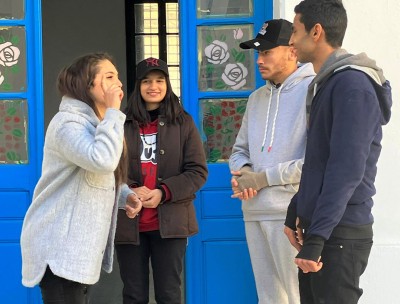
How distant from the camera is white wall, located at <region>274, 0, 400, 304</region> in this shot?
3979 millimetres

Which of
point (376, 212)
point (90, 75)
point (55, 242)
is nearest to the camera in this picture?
point (55, 242)

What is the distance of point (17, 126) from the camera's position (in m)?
4.30

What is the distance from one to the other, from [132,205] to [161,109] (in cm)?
70

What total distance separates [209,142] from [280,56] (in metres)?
0.96

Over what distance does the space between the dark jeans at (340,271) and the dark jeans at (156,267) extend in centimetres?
124

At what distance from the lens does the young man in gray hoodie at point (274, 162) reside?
3.38 m

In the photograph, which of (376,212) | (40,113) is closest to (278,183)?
(376,212)

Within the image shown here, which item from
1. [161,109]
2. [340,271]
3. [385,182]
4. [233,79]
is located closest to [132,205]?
[161,109]

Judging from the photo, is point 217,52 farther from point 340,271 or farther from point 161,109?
point 340,271

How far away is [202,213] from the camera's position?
4246 mm

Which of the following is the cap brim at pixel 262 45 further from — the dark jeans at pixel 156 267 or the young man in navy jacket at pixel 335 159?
the dark jeans at pixel 156 267

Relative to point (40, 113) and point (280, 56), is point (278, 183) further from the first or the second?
point (40, 113)

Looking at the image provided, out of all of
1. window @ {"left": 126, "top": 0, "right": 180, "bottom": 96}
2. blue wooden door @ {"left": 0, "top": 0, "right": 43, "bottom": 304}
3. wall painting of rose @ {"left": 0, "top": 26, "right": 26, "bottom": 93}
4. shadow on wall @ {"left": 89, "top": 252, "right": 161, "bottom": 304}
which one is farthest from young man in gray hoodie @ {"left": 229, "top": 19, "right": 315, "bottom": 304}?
window @ {"left": 126, "top": 0, "right": 180, "bottom": 96}

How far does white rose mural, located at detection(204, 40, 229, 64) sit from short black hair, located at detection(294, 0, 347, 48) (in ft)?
5.60
